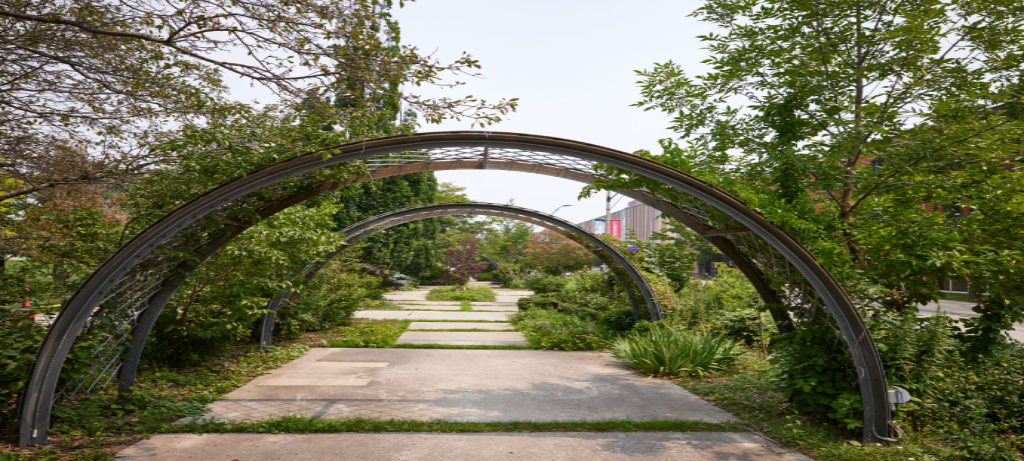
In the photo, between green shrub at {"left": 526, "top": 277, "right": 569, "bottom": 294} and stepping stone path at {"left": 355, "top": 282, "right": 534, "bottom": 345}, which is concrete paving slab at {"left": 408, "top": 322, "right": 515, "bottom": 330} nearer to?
stepping stone path at {"left": 355, "top": 282, "right": 534, "bottom": 345}

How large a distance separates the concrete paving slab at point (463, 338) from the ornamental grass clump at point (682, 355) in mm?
3289

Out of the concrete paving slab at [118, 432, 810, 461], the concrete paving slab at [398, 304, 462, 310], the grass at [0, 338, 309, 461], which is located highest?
the concrete paving slab at [398, 304, 462, 310]

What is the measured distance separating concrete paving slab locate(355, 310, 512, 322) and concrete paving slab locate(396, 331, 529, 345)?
2.60 m

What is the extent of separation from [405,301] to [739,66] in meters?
16.2

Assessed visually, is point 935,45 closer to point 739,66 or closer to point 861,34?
point 861,34

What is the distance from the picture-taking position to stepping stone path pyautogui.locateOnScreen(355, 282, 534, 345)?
35.6 feet

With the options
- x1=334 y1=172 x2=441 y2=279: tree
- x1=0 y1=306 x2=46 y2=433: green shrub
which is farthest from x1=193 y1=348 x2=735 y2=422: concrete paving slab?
x1=334 y1=172 x2=441 y2=279: tree

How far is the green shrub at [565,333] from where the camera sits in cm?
1021

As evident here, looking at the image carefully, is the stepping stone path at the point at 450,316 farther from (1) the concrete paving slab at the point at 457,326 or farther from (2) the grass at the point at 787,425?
(2) the grass at the point at 787,425

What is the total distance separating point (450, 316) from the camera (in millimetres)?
15383

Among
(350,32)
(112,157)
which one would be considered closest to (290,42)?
(350,32)

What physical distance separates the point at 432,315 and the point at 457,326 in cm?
259

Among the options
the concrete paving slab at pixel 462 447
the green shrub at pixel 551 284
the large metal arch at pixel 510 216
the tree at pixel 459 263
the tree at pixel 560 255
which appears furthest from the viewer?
the tree at pixel 459 263

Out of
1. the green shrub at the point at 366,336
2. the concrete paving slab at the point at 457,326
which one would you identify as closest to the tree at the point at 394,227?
the concrete paving slab at the point at 457,326
